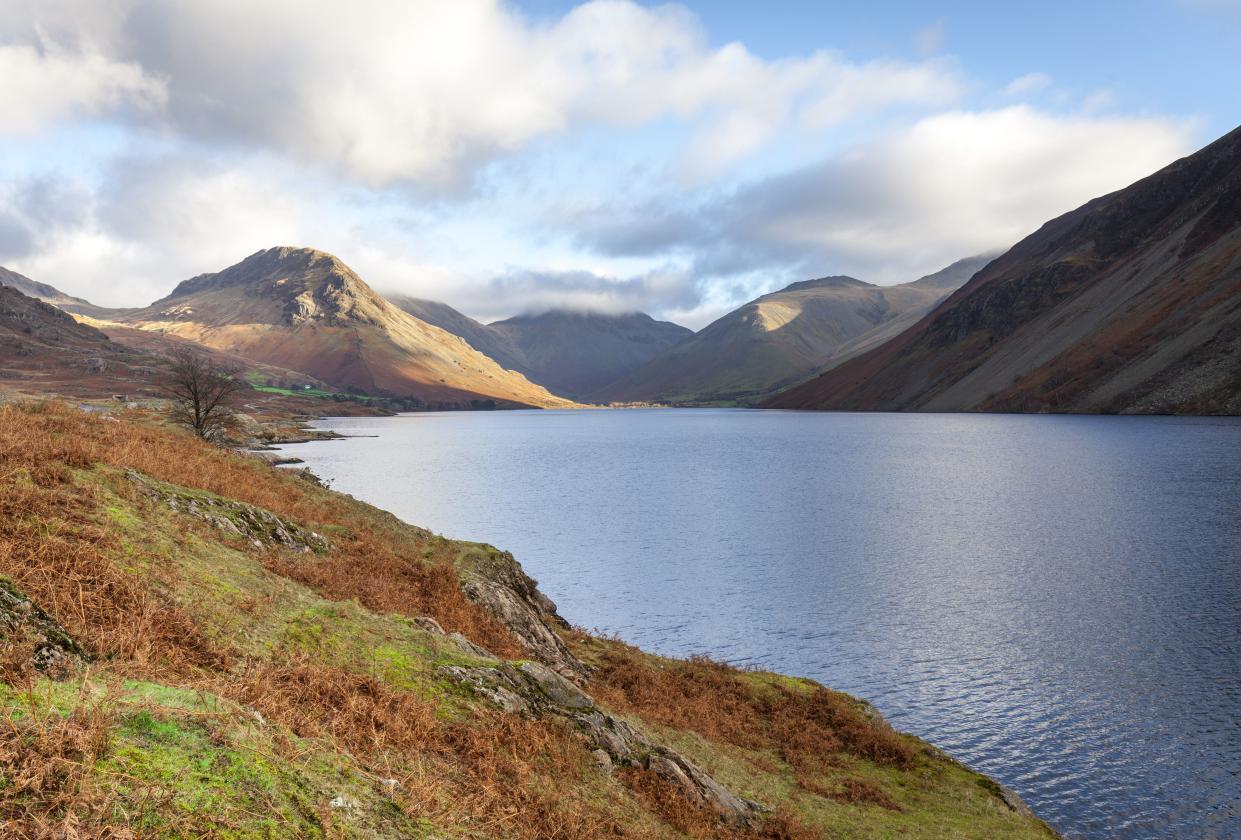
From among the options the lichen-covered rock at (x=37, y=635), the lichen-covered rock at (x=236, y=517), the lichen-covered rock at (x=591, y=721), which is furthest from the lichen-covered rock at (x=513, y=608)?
the lichen-covered rock at (x=37, y=635)

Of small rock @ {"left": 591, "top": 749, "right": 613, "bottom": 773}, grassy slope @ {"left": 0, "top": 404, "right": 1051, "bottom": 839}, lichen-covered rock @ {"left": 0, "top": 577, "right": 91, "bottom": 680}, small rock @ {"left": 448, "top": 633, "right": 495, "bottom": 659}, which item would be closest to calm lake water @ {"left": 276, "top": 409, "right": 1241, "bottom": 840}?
grassy slope @ {"left": 0, "top": 404, "right": 1051, "bottom": 839}

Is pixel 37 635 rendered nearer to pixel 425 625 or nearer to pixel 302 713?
pixel 302 713

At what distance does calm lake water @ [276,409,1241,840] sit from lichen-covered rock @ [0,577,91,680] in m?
25.9

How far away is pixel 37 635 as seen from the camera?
7.96 metres

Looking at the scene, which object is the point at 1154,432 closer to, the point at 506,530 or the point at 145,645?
the point at 506,530

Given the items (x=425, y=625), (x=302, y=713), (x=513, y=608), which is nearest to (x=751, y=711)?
(x=513, y=608)

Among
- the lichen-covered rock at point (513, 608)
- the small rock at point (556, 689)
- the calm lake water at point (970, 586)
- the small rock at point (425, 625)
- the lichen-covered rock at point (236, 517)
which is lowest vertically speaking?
the calm lake water at point (970, 586)

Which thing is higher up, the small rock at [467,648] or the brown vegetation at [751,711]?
the small rock at [467,648]

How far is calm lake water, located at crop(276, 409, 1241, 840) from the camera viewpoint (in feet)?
85.6

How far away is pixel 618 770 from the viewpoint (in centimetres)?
1270

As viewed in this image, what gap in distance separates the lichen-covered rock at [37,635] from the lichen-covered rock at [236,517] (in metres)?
8.91

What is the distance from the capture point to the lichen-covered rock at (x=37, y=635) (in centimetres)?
769

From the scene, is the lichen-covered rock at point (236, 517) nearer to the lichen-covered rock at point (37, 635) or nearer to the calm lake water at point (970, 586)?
the lichen-covered rock at point (37, 635)

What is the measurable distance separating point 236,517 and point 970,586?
147 ft
